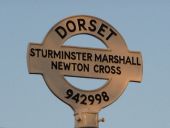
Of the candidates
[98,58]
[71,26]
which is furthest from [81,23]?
[98,58]

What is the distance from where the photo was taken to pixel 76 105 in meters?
22.3

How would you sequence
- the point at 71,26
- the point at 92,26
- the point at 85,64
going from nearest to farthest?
the point at 85,64
the point at 71,26
the point at 92,26

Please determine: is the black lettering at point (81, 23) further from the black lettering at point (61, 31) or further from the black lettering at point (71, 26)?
the black lettering at point (61, 31)

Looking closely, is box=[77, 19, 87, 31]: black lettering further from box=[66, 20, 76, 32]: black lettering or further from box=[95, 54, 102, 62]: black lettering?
box=[95, 54, 102, 62]: black lettering

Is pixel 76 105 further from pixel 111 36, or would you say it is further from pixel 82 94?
pixel 111 36

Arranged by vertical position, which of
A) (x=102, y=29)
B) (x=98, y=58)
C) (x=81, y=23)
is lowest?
(x=98, y=58)

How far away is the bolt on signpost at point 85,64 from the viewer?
22203 millimetres

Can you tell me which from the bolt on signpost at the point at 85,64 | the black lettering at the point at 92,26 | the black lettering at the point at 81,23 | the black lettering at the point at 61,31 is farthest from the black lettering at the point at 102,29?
the black lettering at the point at 61,31

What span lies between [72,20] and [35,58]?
121 centimetres

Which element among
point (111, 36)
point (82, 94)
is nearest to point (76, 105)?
point (82, 94)

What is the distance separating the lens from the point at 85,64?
22.5 meters

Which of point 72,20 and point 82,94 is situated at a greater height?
point 72,20

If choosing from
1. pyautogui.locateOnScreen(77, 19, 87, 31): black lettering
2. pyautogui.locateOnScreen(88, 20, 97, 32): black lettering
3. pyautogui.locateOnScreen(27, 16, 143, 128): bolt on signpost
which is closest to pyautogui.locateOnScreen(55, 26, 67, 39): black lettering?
pyautogui.locateOnScreen(27, 16, 143, 128): bolt on signpost

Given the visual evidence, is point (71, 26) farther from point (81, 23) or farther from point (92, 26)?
point (92, 26)
